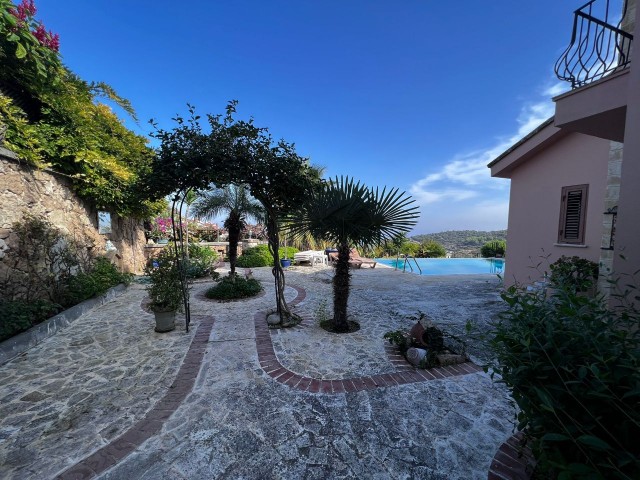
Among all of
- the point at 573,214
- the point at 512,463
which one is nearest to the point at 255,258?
the point at 573,214

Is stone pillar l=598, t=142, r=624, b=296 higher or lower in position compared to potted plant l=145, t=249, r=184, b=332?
higher

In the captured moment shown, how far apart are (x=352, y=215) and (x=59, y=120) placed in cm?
753

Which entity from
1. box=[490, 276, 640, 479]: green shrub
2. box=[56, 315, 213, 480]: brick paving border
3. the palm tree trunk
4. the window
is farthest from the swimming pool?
box=[490, 276, 640, 479]: green shrub

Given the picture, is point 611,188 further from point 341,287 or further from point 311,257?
point 311,257

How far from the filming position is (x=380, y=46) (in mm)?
8406

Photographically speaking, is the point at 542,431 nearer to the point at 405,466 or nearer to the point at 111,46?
the point at 405,466

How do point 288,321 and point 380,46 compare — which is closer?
point 288,321

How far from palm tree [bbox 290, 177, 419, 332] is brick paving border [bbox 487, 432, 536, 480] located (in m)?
3.09

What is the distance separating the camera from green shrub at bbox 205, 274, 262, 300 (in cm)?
748

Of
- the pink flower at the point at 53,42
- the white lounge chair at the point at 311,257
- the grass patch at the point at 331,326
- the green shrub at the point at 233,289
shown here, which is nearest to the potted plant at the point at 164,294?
the green shrub at the point at 233,289

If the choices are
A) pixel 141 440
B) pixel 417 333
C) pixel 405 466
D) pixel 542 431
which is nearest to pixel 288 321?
pixel 417 333

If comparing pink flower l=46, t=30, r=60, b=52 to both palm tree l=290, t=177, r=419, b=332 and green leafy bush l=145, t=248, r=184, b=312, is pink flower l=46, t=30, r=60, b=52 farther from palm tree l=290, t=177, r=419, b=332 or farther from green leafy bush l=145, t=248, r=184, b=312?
palm tree l=290, t=177, r=419, b=332

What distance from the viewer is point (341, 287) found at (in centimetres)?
492

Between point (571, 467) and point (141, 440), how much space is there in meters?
3.21
